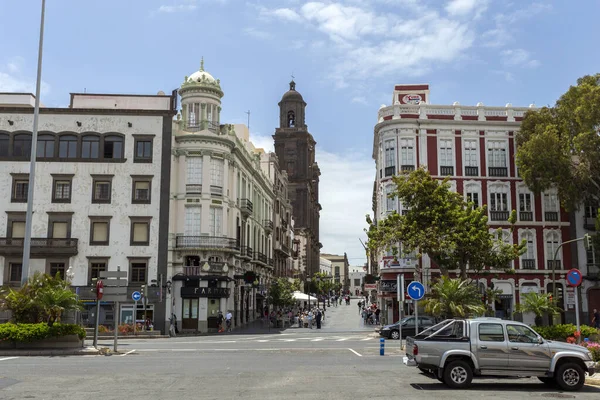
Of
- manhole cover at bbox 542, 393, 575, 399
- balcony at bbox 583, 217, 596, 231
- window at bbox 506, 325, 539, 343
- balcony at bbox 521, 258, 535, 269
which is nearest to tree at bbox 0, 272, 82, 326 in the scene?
window at bbox 506, 325, 539, 343

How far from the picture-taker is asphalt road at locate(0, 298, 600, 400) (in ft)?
44.3

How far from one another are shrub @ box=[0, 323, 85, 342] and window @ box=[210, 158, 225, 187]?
22.0 meters

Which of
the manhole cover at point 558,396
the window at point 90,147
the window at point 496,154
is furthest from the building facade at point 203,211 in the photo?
the manhole cover at point 558,396

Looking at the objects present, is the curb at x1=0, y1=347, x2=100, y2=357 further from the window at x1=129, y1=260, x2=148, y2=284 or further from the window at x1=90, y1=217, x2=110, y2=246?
the window at x1=90, y1=217, x2=110, y2=246

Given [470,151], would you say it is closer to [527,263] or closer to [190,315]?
[527,263]

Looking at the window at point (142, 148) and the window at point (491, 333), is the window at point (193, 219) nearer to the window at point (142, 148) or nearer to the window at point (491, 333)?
the window at point (142, 148)

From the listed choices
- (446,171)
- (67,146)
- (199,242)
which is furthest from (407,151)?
(67,146)

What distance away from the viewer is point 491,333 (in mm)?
14969

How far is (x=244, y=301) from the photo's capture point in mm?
54781

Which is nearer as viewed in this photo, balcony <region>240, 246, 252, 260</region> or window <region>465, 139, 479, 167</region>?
window <region>465, 139, 479, 167</region>

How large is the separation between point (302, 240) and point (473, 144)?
6688cm

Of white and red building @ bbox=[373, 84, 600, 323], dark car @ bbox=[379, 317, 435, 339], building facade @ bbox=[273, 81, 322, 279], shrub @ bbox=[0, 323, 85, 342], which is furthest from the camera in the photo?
building facade @ bbox=[273, 81, 322, 279]

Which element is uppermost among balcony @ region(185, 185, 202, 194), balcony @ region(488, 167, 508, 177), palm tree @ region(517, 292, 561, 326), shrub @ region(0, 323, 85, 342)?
balcony @ region(488, 167, 508, 177)

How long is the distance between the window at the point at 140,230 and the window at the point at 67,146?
6875mm
